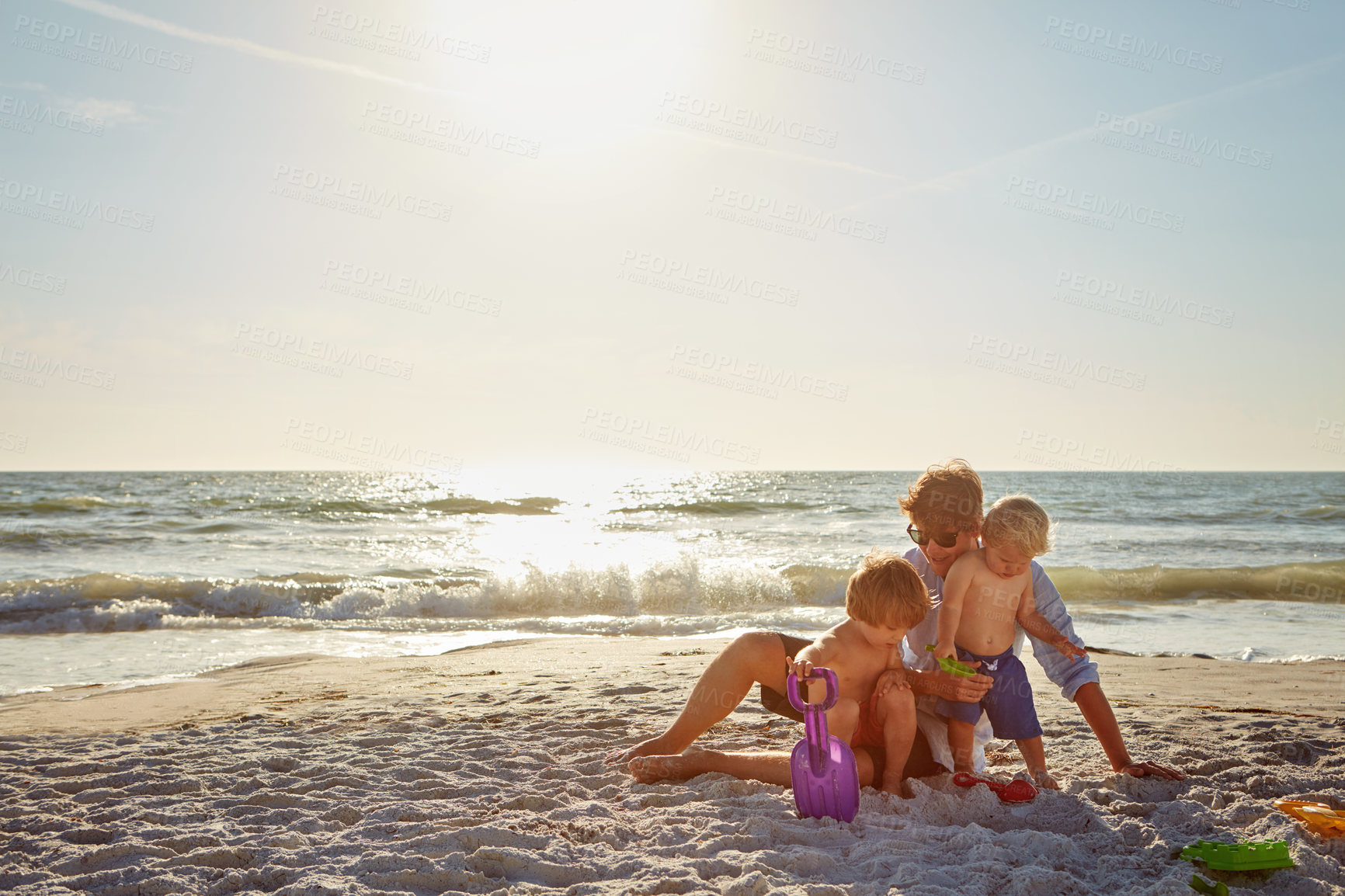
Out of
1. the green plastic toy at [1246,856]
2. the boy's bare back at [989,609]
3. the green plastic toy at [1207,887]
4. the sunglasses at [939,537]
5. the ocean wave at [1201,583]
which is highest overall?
the sunglasses at [939,537]

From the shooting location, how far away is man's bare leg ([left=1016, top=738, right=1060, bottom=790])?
3.26 meters

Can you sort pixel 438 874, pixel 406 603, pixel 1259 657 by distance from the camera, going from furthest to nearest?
pixel 406 603
pixel 1259 657
pixel 438 874

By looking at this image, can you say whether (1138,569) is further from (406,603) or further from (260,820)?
(260,820)

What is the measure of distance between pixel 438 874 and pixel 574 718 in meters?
2.04

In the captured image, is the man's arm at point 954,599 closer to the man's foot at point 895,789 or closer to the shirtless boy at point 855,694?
the shirtless boy at point 855,694

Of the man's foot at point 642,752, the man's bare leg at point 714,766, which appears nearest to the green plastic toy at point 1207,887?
the man's bare leg at point 714,766

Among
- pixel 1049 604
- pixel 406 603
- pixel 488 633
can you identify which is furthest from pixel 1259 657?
pixel 406 603

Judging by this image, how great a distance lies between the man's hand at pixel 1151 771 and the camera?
327cm

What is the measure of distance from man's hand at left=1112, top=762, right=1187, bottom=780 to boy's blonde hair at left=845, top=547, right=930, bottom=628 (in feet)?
4.08

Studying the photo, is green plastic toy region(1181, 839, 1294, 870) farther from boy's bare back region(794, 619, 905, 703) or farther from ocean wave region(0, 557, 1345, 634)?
ocean wave region(0, 557, 1345, 634)

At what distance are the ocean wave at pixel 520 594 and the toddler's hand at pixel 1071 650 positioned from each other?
6397 millimetres

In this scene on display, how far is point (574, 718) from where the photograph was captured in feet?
14.7

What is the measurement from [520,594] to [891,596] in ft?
29.4

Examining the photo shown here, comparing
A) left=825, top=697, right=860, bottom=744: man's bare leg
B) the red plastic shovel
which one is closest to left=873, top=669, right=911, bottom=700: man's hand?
left=825, top=697, right=860, bottom=744: man's bare leg
